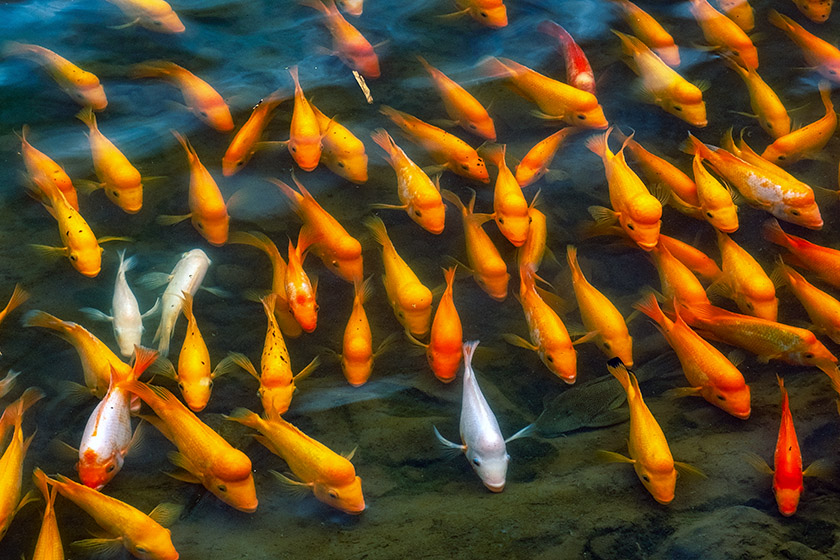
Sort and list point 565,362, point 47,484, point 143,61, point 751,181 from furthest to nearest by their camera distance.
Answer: point 143,61 < point 751,181 < point 565,362 < point 47,484

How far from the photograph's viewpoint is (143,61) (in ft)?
19.1

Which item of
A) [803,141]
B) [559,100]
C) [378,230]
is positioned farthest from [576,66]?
[378,230]

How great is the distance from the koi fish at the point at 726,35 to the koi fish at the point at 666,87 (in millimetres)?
624

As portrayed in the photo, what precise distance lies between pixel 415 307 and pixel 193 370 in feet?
4.40

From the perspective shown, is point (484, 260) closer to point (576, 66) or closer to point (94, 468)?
point (576, 66)

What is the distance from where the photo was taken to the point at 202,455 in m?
3.57

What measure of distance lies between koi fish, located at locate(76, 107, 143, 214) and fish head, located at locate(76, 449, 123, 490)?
187 cm

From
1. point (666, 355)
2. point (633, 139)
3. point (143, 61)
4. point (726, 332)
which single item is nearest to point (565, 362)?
point (666, 355)

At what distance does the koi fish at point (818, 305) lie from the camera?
425cm

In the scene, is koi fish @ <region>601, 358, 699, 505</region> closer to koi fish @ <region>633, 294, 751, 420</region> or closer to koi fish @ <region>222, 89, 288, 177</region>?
koi fish @ <region>633, 294, 751, 420</region>

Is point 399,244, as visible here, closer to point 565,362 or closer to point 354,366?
point 354,366

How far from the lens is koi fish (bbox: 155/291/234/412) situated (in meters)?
3.95

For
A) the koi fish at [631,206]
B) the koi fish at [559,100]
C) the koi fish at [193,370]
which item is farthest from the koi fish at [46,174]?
the koi fish at [631,206]

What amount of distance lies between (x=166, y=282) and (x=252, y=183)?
3.28 feet
